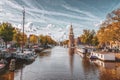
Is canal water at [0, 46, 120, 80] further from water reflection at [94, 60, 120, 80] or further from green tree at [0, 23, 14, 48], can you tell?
green tree at [0, 23, 14, 48]

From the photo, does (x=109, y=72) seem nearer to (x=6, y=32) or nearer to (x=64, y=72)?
(x=64, y=72)

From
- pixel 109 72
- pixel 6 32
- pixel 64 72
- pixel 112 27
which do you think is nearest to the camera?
pixel 109 72

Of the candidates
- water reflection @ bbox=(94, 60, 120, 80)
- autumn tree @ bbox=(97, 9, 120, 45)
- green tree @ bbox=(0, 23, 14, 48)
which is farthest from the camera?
green tree @ bbox=(0, 23, 14, 48)

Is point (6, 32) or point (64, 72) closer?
point (64, 72)

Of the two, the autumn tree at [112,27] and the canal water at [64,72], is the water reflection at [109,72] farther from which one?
the autumn tree at [112,27]

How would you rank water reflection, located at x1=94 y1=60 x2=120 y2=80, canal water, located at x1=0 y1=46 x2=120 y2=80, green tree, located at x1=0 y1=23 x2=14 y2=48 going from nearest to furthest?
water reflection, located at x1=94 y1=60 x2=120 y2=80, canal water, located at x1=0 y1=46 x2=120 y2=80, green tree, located at x1=0 y1=23 x2=14 y2=48

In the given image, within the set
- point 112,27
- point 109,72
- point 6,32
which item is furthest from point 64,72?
point 6,32

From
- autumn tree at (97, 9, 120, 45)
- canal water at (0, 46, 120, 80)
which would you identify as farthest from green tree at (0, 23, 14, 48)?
autumn tree at (97, 9, 120, 45)

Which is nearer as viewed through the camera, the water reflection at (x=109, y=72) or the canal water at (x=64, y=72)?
the water reflection at (x=109, y=72)

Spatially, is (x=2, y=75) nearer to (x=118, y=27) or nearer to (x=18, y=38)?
(x=118, y=27)

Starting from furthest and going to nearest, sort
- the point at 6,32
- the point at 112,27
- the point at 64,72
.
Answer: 1. the point at 6,32
2. the point at 112,27
3. the point at 64,72

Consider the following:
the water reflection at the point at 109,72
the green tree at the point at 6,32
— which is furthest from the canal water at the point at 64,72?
the green tree at the point at 6,32

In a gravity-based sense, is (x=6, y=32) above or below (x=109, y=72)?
above

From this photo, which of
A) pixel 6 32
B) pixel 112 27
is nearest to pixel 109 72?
pixel 112 27
